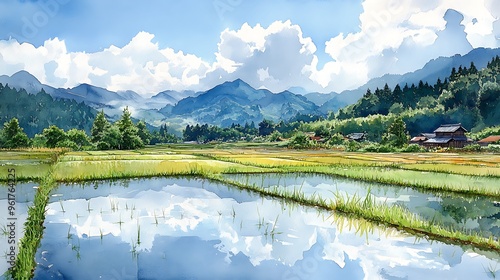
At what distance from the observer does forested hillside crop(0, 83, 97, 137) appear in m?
52.6

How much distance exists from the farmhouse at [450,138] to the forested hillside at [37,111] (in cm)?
5027

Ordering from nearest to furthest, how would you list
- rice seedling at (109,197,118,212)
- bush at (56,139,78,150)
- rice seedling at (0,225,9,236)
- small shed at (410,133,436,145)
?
rice seedling at (0,225,9,236), rice seedling at (109,197,118,212), bush at (56,139,78,150), small shed at (410,133,436,145)

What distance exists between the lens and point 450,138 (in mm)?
28312

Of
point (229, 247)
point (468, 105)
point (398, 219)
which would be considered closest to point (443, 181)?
point (398, 219)

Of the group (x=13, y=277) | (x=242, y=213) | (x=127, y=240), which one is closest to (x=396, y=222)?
(x=242, y=213)

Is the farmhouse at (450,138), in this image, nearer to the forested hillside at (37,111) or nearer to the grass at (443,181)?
the grass at (443,181)

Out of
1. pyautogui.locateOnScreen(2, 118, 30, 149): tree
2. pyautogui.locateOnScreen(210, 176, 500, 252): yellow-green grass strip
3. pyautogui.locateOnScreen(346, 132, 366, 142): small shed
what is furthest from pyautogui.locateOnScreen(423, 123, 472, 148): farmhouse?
pyautogui.locateOnScreen(2, 118, 30, 149): tree

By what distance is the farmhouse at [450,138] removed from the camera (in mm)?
28047

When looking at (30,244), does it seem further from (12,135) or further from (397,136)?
(397,136)

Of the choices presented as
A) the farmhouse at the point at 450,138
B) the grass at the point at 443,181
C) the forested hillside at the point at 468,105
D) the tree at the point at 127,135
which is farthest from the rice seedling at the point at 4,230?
the forested hillside at the point at 468,105

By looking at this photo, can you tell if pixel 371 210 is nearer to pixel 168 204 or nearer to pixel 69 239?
pixel 168 204

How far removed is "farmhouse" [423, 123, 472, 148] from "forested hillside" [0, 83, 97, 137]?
50.3m

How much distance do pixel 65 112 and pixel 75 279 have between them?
62.0 meters

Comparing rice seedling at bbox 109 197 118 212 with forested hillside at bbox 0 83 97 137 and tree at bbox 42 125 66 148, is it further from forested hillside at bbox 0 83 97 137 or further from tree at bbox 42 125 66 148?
forested hillside at bbox 0 83 97 137
